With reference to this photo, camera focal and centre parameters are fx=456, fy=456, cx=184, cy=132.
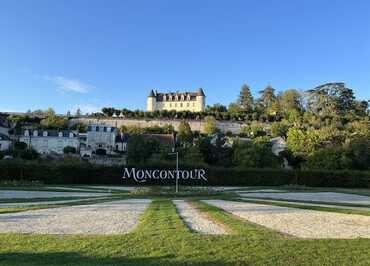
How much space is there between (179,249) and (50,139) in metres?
92.5

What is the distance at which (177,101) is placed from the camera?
152125 millimetres

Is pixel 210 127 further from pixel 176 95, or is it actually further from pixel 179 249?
pixel 179 249

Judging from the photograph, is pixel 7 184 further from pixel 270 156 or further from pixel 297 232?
pixel 270 156

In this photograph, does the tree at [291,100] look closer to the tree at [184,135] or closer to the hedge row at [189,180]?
the tree at [184,135]

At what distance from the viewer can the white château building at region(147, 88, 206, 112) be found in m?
149

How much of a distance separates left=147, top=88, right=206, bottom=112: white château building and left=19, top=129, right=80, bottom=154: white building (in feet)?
175

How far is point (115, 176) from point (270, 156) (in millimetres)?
25389

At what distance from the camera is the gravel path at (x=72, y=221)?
1077 cm

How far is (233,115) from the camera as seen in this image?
124875mm

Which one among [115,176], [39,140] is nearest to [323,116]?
[39,140]

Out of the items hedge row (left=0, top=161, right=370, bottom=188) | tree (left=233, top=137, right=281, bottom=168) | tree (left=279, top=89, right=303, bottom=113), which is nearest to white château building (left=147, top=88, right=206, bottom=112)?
tree (left=279, top=89, right=303, bottom=113)

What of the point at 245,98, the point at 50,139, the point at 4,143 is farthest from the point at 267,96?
the point at 4,143

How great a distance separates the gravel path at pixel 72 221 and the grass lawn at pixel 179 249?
99 centimetres

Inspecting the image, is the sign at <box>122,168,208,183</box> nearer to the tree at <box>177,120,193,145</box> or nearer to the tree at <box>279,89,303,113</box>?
the tree at <box>177,120,193,145</box>
